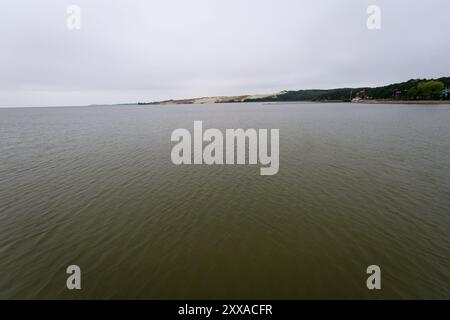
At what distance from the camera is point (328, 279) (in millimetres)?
Result: 6543

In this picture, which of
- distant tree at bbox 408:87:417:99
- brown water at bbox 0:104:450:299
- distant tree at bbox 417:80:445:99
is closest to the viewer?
brown water at bbox 0:104:450:299

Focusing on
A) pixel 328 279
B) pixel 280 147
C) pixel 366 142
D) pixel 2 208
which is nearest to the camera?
pixel 328 279

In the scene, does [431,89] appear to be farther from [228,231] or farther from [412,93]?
[228,231]

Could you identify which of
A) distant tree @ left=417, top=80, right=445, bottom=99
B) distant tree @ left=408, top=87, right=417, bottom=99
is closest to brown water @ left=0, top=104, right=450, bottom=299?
distant tree @ left=417, top=80, right=445, bottom=99

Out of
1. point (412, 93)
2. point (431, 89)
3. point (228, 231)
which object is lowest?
point (228, 231)

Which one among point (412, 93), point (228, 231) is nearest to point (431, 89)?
point (412, 93)

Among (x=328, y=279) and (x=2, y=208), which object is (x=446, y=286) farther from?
(x=2, y=208)

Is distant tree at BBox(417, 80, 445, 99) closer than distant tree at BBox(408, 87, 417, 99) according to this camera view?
Yes

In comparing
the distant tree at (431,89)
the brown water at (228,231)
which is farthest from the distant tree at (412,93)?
the brown water at (228,231)

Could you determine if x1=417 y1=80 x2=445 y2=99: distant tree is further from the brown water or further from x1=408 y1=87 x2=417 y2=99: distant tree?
the brown water

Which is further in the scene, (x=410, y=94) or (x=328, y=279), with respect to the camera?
(x=410, y=94)

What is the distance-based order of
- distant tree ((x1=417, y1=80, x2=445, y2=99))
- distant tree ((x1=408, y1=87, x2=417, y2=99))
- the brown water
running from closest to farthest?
the brown water
distant tree ((x1=417, y1=80, x2=445, y2=99))
distant tree ((x1=408, y1=87, x2=417, y2=99))
